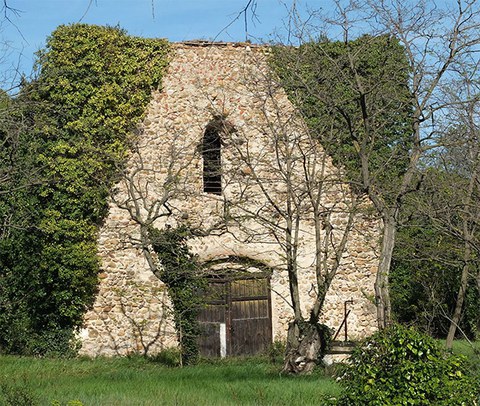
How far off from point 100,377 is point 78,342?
5114mm

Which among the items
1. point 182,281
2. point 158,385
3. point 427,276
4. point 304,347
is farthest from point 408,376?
point 427,276

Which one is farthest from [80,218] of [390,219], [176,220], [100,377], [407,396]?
[407,396]

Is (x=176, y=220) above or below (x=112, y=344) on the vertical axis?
above

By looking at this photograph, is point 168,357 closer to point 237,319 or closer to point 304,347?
point 237,319

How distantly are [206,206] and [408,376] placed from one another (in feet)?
40.0

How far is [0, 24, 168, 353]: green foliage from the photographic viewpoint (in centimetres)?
1850

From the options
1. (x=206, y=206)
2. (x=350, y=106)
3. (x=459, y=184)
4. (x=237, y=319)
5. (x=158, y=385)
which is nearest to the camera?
(x=158, y=385)

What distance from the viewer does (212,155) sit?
797 inches

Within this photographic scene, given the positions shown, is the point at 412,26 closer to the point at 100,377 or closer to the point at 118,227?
the point at 100,377

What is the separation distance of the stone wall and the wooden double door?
0.34 m

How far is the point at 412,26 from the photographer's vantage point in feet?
38.5

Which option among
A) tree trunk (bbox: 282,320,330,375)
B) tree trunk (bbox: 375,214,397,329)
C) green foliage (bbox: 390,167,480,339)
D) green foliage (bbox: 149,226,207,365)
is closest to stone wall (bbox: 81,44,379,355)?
green foliage (bbox: 390,167,480,339)

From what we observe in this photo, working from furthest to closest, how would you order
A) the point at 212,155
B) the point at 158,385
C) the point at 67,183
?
1. the point at 212,155
2. the point at 67,183
3. the point at 158,385

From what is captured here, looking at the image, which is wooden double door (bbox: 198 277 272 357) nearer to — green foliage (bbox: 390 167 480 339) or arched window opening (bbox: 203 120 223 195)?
arched window opening (bbox: 203 120 223 195)
